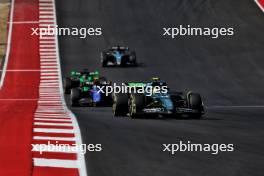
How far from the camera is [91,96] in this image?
30.7 metres

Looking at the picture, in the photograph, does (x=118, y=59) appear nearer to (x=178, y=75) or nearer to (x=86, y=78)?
(x=178, y=75)

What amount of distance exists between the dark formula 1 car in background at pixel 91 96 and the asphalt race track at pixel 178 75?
131 cm

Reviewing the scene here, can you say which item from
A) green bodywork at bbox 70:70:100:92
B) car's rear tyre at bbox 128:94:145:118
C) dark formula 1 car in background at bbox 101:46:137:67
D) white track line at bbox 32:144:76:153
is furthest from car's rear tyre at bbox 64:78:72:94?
white track line at bbox 32:144:76:153

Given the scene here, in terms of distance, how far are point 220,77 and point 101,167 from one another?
3101 centimetres

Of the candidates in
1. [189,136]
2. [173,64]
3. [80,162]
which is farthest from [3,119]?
[173,64]

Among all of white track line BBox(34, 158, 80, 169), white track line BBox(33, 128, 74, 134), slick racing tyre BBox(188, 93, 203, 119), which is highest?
slick racing tyre BBox(188, 93, 203, 119)

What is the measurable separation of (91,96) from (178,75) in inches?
543

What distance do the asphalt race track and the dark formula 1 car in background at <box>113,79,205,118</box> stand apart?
0.54m

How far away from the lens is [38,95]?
37.8 metres

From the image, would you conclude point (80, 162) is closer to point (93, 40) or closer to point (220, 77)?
point (220, 77)

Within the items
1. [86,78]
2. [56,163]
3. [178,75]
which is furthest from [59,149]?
[178,75]

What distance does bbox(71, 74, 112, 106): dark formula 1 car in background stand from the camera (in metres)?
30.4

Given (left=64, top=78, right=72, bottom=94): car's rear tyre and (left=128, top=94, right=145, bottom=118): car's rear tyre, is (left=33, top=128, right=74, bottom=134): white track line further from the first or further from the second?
(left=64, top=78, right=72, bottom=94): car's rear tyre

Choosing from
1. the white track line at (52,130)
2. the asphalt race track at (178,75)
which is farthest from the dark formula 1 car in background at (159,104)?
the white track line at (52,130)
